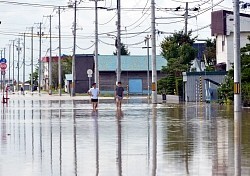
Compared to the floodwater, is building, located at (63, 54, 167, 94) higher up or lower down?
higher up

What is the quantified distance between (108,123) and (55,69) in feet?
397

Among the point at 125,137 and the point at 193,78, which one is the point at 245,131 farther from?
the point at 193,78

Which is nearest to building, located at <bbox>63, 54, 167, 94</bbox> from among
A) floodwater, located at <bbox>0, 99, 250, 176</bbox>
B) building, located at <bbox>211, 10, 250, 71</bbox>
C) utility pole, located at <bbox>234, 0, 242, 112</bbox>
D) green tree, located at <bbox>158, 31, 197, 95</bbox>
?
green tree, located at <bbox>158, 31, 197, 95</bbox>

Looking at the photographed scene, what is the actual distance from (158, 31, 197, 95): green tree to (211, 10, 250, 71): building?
4.55 metres

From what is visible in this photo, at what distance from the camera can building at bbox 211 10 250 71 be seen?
59.3 m

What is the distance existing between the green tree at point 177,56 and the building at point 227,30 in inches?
179

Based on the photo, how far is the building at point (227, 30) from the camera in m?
59.3

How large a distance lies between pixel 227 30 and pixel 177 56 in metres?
11.9

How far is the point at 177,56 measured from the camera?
7050cm

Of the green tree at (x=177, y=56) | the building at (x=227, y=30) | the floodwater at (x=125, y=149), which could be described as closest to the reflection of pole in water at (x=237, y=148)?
the floodwater at (x=125, y=149)

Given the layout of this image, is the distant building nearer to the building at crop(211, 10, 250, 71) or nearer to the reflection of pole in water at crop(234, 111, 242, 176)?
the building at crop(211, 10, 250, 71)

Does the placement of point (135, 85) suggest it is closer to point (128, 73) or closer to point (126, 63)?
point (128, 73)

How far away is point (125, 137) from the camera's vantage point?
20.2 m

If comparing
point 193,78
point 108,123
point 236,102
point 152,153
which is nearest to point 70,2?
point 193,78
